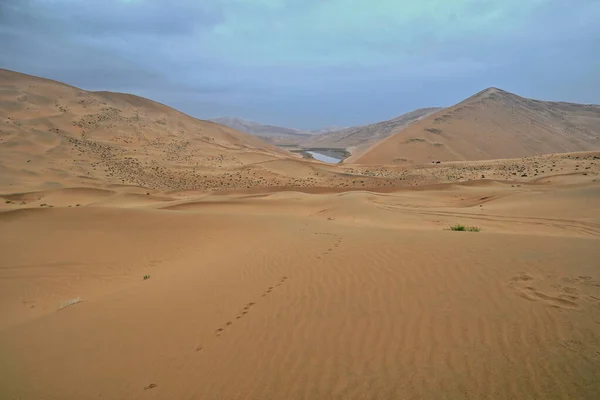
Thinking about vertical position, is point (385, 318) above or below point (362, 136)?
below

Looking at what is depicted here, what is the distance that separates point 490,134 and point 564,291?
50.4 metres

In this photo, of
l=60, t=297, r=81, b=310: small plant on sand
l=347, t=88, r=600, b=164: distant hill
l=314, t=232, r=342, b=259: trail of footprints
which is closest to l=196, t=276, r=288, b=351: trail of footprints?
l=314, t=232, r=342, b=259: trail of footprints

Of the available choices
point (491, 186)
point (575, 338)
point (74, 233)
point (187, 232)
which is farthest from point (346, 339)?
point (491, 186)

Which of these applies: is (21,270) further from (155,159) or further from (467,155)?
(467,155)

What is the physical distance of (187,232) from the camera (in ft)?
36.7

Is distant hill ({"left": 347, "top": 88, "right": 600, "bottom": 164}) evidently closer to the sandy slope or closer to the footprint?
the sandy slope

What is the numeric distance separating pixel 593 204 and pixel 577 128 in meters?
54.7

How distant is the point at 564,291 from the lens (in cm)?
445

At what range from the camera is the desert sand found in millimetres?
3322

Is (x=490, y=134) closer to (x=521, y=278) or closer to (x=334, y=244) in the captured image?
(x=334, y=244)

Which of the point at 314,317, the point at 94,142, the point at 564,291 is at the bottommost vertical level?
the point at 314,317

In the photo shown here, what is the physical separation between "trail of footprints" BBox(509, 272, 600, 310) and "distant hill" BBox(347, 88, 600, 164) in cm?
3777

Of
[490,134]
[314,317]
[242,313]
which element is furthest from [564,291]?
[490,134]

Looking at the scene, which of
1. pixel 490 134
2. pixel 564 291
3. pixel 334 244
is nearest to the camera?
pixel 564 291
